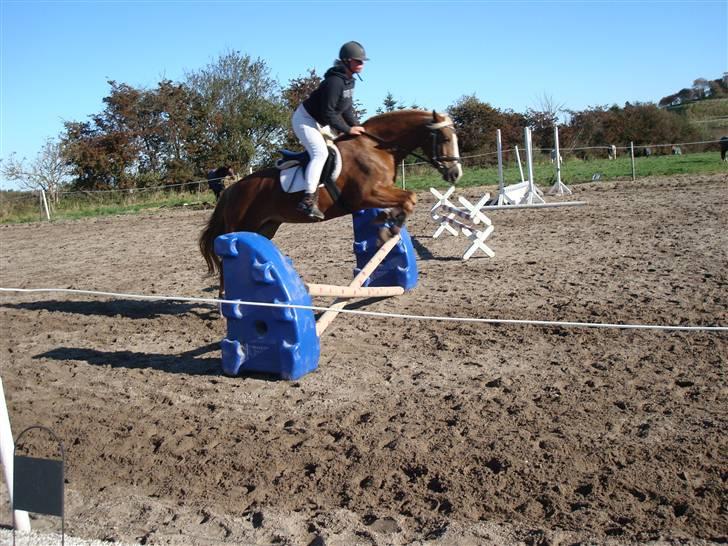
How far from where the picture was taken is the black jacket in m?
6.95

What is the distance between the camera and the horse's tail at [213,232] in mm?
8487

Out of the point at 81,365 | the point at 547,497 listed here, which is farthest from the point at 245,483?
the point at 81,365

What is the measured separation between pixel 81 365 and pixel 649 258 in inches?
293

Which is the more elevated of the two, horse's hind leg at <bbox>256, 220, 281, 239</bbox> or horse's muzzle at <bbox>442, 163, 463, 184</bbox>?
horse's muzzle at <bbox>442, 163, 463, 184</bbox>

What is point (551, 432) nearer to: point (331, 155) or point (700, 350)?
point (700, 350)

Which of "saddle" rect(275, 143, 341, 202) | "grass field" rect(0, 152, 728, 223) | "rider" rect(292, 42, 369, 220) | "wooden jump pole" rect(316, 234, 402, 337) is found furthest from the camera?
"grass field" rect(0, 152, 728, 223)

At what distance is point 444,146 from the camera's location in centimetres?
738

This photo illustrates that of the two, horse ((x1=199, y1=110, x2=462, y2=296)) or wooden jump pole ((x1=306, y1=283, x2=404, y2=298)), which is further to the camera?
horse ((x1=199, y1=110, x2=462, y2=296))

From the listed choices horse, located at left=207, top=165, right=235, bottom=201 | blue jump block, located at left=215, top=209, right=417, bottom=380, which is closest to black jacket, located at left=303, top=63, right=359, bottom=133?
blue jump block, located at left=215, top=209, right=417, bottom=380

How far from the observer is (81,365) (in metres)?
6.93

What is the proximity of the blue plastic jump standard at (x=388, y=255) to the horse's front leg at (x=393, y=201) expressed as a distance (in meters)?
1.50

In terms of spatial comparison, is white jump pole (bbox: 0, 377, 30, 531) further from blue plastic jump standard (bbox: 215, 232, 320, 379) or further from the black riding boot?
the black riding boot

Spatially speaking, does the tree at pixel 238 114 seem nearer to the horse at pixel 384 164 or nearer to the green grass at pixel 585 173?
the green grass at pixel 585 173

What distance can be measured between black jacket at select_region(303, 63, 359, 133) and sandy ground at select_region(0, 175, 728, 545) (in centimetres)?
220
